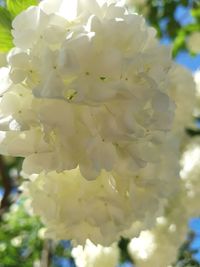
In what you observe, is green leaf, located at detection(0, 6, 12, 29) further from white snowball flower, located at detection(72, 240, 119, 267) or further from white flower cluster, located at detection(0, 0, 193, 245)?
white snowball flower, located at detection(72, 240, 119, 267)

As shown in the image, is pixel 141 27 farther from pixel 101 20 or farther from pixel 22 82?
pixel 22 82

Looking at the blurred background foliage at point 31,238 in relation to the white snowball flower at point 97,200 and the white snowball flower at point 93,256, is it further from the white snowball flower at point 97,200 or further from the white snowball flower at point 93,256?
the white snowball flower at point 97,200

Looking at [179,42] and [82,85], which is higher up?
[82,85]

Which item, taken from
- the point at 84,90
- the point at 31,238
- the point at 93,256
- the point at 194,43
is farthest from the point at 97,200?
the point at 194,43

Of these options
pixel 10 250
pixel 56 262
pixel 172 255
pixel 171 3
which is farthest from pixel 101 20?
pixel 171 3

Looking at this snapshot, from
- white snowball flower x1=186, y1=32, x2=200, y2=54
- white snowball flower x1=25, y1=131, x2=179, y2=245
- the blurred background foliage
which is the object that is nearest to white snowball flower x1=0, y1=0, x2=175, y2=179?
white snowball flower x1=25, y1=131, x2=179, y2=245

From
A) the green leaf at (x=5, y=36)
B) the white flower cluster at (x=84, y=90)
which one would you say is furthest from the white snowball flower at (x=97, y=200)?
the green leaf at (x=5, y=36)

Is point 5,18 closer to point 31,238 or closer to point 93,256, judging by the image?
point 93,256
